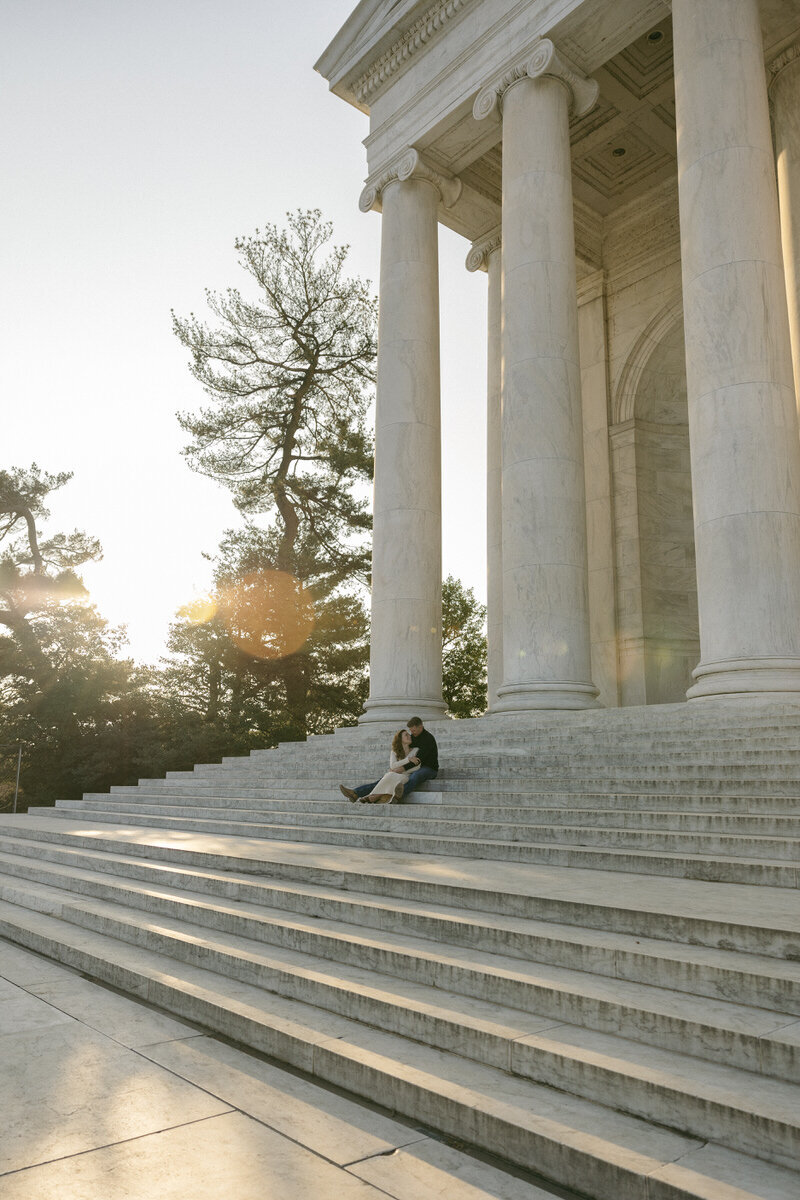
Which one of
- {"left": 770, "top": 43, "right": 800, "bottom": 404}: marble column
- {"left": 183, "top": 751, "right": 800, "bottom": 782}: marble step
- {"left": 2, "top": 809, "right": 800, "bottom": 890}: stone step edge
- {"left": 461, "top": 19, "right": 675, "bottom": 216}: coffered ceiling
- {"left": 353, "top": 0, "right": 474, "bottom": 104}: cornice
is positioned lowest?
{"left": 2, "top": 809, "right": 800, "bottom": 890}: stone step edge

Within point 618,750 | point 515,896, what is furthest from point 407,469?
point 515,896

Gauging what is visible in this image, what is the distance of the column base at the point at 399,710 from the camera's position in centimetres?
3459

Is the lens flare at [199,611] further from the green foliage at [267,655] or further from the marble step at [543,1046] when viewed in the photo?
the marble step at [543,1046]

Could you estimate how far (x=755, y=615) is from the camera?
78.4 feet

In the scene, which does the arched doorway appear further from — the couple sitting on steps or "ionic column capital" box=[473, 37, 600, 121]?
the couple sitting on steps

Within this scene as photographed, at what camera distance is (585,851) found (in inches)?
562

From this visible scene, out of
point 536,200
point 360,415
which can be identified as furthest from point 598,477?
point 360,415

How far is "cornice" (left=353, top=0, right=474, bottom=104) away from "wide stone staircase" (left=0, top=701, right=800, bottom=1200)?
33.7 m

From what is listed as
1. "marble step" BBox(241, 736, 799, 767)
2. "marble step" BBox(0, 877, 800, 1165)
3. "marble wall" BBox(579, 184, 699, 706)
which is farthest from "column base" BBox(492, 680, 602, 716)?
"marble step" BBox(0, 877, 800, 1165)

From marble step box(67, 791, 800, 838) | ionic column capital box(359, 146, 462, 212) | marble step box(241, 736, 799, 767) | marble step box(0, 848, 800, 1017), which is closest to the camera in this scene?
marble step box(0, 848, 800, 1017)

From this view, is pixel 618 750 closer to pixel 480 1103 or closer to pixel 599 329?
pixel 480 1103

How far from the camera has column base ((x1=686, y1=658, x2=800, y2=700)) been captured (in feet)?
75.6

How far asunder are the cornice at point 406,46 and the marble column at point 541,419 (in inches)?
274

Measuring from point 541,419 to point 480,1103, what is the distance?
2643 cm
